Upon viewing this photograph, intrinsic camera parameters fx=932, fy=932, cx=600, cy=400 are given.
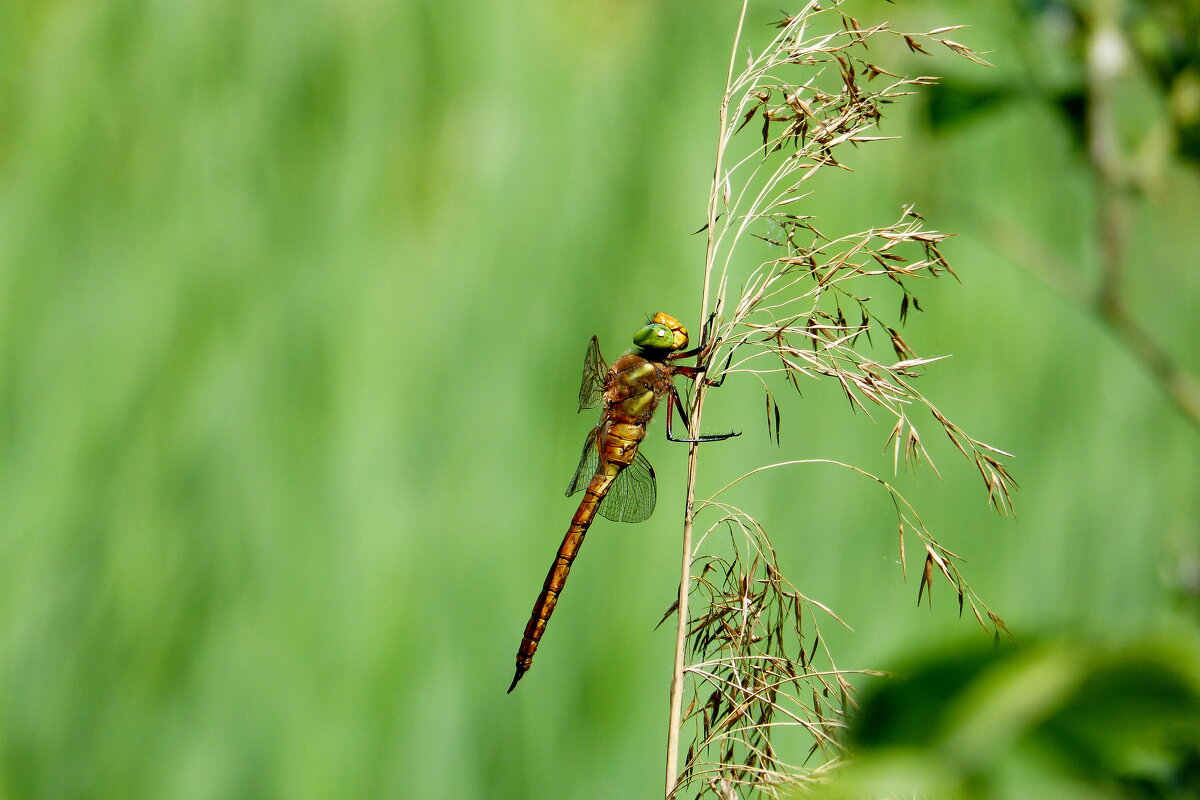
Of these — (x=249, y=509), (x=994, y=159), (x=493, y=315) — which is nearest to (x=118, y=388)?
(x=249, y=509)

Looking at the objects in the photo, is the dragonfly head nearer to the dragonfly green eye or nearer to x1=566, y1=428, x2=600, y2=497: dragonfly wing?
the dragonfly green eye

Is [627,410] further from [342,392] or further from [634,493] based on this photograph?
[342,392]

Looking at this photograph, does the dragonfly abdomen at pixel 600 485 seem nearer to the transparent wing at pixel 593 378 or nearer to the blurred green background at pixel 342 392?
the transparent wing at pixel 593 378

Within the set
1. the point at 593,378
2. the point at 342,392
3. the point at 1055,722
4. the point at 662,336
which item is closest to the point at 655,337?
the point at 662,336

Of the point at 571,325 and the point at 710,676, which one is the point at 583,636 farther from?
the point at 710,676

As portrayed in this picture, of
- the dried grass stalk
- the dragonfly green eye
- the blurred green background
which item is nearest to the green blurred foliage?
the dried grass stalk

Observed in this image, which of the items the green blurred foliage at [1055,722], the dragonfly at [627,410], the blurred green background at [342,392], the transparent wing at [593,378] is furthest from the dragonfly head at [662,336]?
the blurred green background at [342,392]
